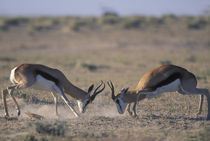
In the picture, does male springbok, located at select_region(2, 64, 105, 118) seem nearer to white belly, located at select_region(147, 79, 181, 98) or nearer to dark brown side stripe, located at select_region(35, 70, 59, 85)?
dark brown side stripe, located at select_region(35, 70, 59, 85)

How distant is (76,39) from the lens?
29.5 metres

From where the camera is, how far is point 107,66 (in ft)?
61.2

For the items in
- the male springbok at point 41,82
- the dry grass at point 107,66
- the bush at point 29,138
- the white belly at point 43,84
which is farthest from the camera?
the white belly at point 43,84

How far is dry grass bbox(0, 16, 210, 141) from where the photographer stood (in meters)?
6.83

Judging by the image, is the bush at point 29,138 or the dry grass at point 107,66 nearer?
the bush at point 29,138

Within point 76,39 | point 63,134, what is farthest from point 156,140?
point 76,39

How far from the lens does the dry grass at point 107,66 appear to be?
269 inches

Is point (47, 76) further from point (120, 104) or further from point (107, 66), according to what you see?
point (107, 66)

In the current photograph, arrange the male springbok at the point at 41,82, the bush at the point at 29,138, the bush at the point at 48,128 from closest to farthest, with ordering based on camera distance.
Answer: the bush at the point at 29,138 → the bush at the point at 48,128 → the male springbok at the point at 41,82

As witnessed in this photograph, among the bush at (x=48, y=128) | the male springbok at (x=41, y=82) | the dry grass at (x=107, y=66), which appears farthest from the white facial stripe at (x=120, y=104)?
the bush at (x=48, y=128)

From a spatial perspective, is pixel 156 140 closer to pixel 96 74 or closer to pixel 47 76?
pixel 47 76

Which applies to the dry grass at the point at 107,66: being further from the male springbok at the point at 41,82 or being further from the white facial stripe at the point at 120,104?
the male springbok at the point at 41,82

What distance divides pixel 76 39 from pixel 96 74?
1401cm

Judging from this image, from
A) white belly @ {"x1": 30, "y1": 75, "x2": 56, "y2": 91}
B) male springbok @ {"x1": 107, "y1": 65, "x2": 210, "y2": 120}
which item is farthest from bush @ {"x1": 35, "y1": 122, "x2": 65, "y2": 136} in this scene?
male springbok @ {"x1": 107, "y1": 65, "x2": 210, "y2": 120}
